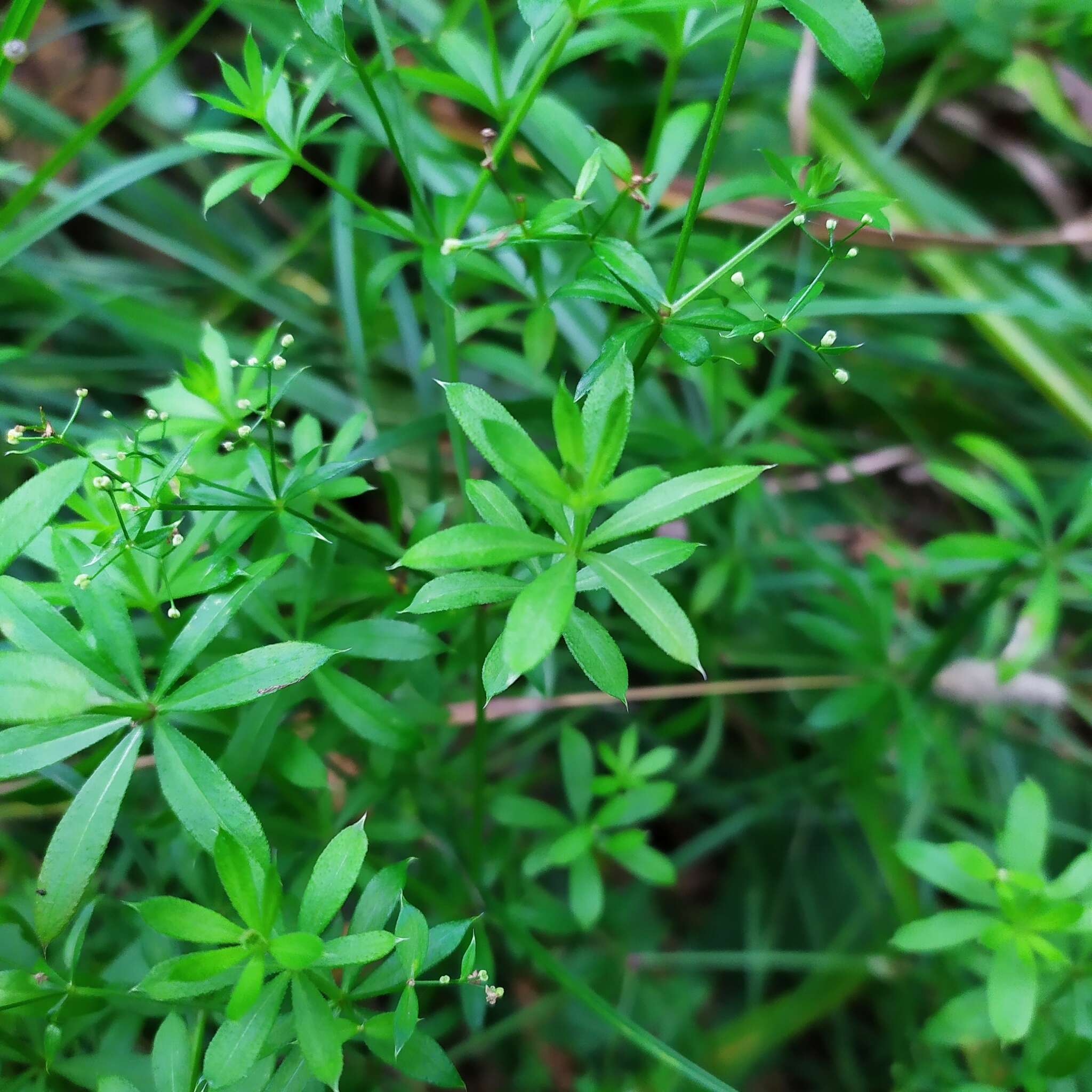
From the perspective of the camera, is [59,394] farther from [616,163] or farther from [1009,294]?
[1009,294]

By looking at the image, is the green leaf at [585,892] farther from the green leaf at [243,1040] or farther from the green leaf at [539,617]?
the green leaf at [539,617]

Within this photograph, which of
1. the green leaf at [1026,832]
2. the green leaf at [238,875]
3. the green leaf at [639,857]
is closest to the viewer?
the green leaf at [238,875]

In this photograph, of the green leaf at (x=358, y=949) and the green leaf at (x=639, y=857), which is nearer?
the green leaf at (x=358, y=949)

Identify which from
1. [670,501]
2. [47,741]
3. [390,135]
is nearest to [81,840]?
[47,741]

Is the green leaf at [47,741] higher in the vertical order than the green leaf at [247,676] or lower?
lower

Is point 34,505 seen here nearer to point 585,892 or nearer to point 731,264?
point 731,264

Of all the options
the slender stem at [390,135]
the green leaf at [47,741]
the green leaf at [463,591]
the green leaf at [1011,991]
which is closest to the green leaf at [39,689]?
the green leaf at [47,741]
